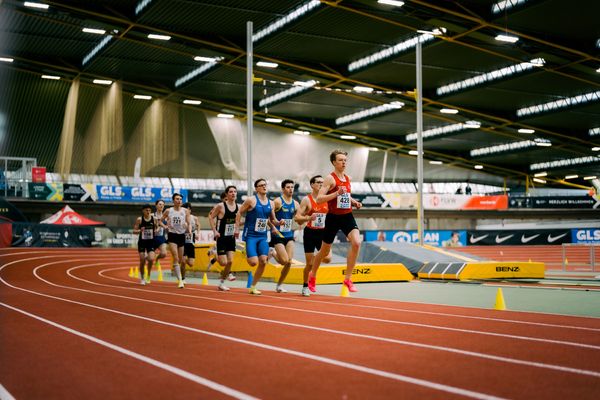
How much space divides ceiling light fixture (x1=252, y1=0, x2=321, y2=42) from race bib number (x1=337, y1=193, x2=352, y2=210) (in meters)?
18.6

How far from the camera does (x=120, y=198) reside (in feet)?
147

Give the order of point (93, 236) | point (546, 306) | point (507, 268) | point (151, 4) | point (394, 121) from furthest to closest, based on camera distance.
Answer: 1. point (394, 121)
2. point (93, 236)
3. point (151, 4)
4. point (507, 268)
5. point (546, 306)

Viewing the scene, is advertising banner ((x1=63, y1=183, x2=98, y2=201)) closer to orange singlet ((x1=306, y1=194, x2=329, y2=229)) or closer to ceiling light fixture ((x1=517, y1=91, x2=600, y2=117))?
ceiling light fixture ((x1=517, y1=91, x2=600, y2=117))

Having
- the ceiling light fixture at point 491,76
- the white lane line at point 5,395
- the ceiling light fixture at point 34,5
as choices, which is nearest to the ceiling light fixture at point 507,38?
the ceiling light fixture at point 491,76

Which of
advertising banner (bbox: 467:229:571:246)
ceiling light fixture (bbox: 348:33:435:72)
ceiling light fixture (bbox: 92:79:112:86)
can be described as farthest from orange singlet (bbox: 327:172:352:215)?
advertising banner (bbox: 467:229:571:246)

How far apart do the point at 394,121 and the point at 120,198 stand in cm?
1926

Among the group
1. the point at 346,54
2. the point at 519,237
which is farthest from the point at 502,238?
the point at 346,54

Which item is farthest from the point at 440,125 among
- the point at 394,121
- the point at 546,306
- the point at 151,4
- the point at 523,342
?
the point at 523,342

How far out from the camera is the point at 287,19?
1160 inches

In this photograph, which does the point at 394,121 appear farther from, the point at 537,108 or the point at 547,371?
the point at 547,371

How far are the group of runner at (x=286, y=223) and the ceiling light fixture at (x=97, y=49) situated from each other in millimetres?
21224

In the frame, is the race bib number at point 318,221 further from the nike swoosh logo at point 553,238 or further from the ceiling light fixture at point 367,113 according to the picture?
→ the nike swoosh logo at point 553,238

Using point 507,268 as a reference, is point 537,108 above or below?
above

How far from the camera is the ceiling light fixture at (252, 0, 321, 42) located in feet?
90.8
